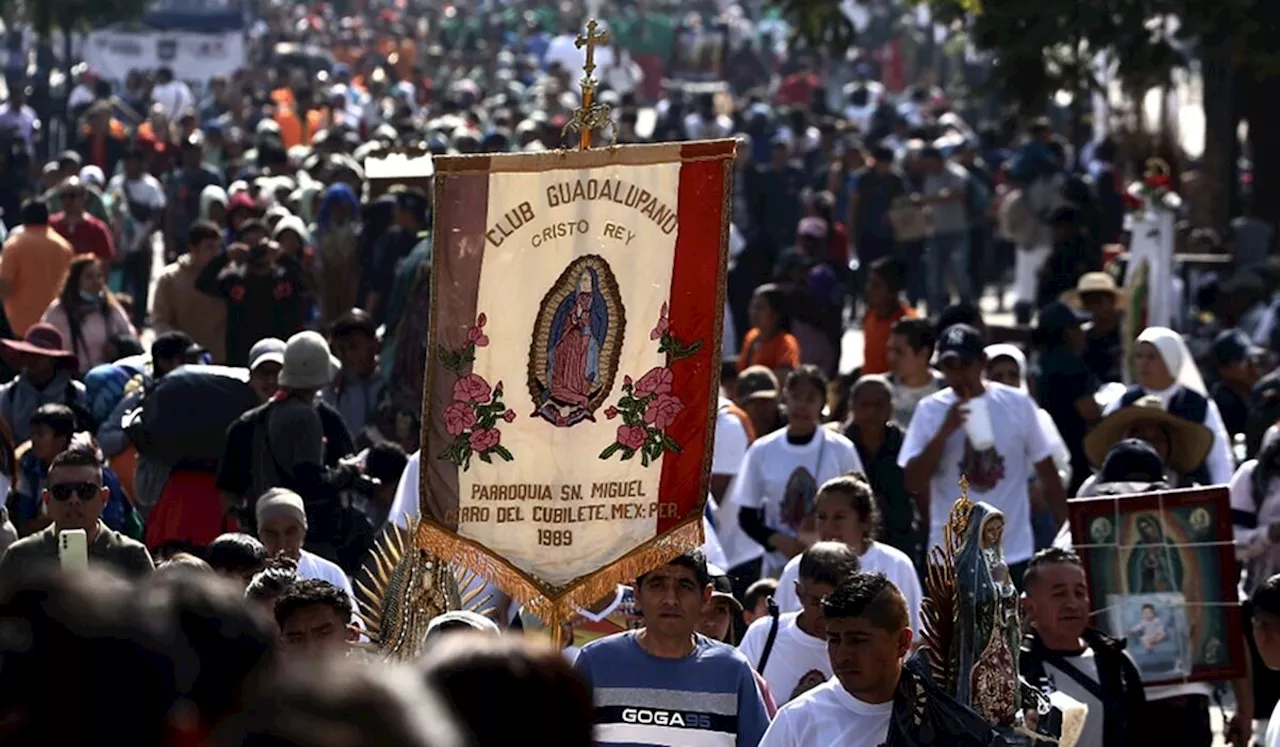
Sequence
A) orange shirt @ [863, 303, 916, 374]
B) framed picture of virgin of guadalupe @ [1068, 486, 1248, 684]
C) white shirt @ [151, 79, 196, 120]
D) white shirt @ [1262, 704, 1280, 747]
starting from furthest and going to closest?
white shirt @ [151, 79, 196, 120], orange shirt @ [863, 303, 916, 374], framed picture of virgin of guadalupe @ [1068, 486, 1248, 684], white shirt @ [1262, 704, 1280, 747]

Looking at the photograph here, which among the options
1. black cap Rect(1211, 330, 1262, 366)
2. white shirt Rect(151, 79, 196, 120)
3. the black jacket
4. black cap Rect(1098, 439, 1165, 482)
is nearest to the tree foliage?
white shirt Rect(151, 79, 196, 120)

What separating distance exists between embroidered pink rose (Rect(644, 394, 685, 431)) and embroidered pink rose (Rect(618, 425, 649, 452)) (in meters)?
0.03

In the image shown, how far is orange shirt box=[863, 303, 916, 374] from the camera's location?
13.9m

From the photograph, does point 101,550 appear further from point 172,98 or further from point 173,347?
point 172,98

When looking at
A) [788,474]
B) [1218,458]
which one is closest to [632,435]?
[788,474]

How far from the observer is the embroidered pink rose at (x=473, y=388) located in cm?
688

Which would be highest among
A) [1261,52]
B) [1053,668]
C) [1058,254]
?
[1261,52]

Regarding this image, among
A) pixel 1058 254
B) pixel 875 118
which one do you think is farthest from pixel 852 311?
pixel 875 118

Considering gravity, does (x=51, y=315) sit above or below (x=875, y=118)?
below

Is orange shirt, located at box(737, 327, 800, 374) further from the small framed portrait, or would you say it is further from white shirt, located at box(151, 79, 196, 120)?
white shirt, located at box(151, 79, 196, 120)

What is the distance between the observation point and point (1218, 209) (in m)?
22.1

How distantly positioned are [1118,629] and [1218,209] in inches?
548

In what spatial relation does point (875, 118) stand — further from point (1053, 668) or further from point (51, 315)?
point (1053, 668)

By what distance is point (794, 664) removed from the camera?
24.3ft
